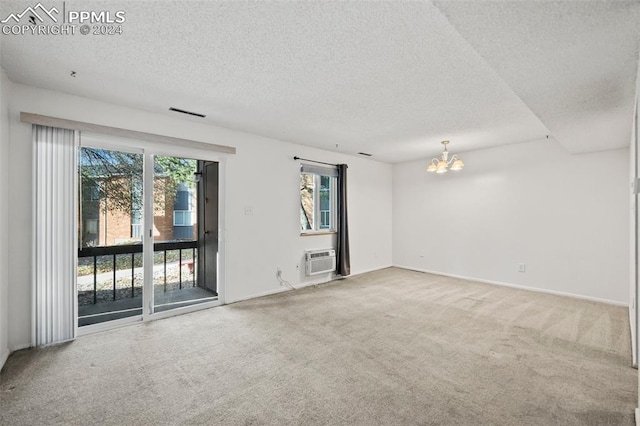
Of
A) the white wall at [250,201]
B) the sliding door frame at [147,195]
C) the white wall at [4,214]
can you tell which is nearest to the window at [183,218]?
the sliding door frame at [147,195]

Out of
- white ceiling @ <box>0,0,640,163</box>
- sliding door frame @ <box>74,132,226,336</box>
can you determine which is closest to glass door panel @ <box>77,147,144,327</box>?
sliding door frame @ <box>74,132,226,336</box>

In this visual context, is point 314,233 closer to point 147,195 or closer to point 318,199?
point 318,199

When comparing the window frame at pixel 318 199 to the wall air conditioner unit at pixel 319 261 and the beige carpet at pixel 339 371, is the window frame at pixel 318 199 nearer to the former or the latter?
the wall air conditioner unit at pixel 319 261

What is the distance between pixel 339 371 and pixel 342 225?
10.9ft

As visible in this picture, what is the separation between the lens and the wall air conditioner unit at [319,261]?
4.96 meters

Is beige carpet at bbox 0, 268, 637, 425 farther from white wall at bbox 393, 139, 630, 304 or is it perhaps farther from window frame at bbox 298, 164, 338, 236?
window frame at bbox 298, 164, 338, 236

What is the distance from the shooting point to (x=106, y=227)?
3.30 metres

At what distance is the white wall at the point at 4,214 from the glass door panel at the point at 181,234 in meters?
1.22

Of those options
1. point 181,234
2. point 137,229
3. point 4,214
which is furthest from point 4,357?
point 181,234

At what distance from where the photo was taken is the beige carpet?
1.82 m

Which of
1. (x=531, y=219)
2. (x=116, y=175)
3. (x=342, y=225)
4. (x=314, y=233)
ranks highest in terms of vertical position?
(x=116, y=175)

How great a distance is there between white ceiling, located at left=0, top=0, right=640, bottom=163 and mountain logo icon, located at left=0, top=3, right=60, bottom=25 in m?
0.04

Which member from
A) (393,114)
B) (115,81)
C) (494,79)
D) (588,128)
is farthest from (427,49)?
(115,81)

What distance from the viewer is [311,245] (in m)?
5.13
